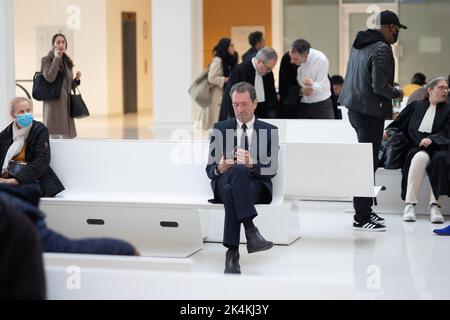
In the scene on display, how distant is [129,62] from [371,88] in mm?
19259

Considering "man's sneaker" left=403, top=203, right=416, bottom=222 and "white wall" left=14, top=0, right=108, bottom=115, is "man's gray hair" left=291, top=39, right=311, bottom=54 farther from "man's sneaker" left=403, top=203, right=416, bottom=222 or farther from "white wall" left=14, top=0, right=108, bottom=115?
"white wall" left=14, top=0, right=108, bottom=115

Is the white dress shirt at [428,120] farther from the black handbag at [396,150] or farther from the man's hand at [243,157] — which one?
the man's hand at [243,157]

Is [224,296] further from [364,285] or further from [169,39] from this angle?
[169,39]

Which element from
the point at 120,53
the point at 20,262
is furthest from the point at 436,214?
the point at 120,53

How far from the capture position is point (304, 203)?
32.6ft

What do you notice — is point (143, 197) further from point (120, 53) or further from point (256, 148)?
point (120, 53)

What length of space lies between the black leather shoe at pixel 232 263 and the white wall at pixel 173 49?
1206cm

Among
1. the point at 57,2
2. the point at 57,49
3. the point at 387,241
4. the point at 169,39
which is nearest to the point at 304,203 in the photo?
the point at 387,241

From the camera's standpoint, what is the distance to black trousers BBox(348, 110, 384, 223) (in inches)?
323

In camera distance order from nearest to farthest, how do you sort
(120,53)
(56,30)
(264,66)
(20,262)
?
(20,262), (264,66), (56,30), (120,53)

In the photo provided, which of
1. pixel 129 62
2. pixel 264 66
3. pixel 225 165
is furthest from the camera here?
pixel 129 62

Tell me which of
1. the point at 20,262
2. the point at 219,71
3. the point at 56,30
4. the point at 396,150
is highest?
the point at 56,30

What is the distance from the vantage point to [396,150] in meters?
8.89
